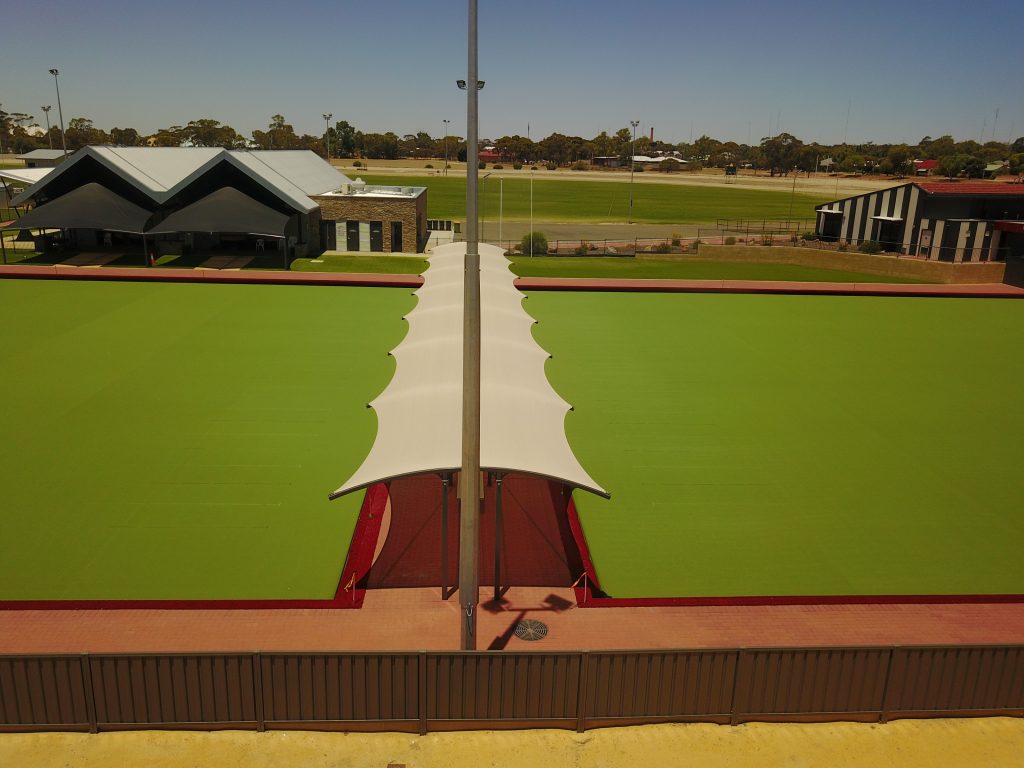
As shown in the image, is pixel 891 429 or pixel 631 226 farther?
pixel 631 226

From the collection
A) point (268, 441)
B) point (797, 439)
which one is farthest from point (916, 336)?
point (268, 441)

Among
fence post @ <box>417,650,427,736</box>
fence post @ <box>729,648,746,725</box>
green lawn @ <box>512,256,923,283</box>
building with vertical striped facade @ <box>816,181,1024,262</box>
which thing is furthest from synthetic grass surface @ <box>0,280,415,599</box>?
building with vertical striped facade @ <box>816,181,1024,262</box>

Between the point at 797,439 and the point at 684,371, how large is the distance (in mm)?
5801

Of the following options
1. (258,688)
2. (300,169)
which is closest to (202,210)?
(300,169)

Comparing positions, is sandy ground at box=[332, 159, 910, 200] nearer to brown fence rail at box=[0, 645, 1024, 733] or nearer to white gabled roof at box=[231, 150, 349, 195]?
white gabled roof at box=[231, 150, 349, 195]

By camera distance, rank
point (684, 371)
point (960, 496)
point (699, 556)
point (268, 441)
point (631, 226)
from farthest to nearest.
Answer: point (631, 226) < point (684, 371) < point (268, 441) < point (960, 496) < point (699, 556)

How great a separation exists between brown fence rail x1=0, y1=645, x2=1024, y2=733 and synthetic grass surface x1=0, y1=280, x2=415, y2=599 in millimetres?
3015

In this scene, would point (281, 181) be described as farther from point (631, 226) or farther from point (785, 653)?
point (785, 653)

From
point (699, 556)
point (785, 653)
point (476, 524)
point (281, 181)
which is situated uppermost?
point (281, 181)

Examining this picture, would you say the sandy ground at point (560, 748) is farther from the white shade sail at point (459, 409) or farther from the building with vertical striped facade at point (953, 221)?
the building with vertical striped facade at point (953, 221)

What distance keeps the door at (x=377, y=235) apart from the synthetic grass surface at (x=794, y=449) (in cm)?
1730

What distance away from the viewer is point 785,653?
9.36 m

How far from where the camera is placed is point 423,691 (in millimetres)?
9289

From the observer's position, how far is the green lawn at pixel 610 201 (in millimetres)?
80625
